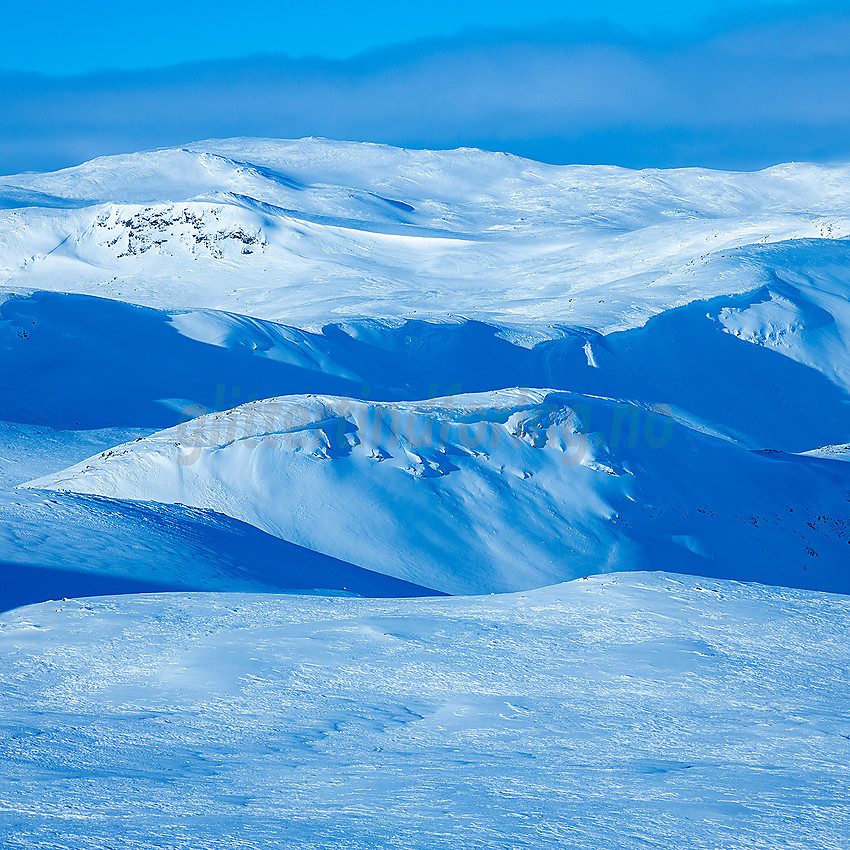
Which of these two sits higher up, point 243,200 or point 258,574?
point 243,200

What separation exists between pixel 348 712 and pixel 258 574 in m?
4.42

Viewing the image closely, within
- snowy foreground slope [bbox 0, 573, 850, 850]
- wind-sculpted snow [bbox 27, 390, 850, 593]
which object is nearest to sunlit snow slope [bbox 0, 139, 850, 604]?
wind-sculpted snow [bbox 27, 390, 850, 593]

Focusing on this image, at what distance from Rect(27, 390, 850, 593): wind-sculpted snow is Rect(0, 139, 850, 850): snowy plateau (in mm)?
48

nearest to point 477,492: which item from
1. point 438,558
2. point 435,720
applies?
point 438,558

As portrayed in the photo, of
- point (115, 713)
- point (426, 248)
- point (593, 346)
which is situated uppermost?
point (426, 248)

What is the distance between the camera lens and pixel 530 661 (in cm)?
648

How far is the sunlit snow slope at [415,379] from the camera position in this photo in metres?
12.5

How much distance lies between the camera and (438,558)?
12344 millimetres

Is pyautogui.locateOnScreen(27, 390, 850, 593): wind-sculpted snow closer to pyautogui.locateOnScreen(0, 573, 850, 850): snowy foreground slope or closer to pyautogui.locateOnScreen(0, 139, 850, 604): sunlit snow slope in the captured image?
pyautogui.locateOnScreen(0, 139, 850, 604): sunlit snow slope

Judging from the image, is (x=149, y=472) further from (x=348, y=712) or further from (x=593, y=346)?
(x=593, y=346)

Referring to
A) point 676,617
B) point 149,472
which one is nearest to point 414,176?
point 149,472

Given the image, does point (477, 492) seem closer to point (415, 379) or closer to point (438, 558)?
point (438, 558)

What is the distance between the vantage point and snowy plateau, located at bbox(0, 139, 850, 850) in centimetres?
425

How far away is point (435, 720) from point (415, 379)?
20.3 meters
